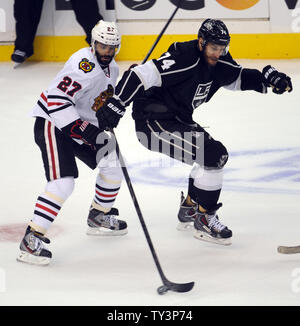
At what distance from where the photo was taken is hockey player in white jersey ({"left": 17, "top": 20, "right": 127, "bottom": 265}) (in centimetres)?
418

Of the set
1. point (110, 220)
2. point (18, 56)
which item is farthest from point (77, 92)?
point (18, 56)

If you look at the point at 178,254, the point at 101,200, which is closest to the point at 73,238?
the point at 101,200

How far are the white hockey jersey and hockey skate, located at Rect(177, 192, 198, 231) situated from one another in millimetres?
698

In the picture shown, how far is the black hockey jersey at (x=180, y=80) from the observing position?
14.0 ft

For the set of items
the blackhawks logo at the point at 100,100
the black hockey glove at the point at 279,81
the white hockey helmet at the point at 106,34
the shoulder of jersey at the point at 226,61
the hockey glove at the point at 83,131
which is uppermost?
the white hockey helmet at the point at 106,34

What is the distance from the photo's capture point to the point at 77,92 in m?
4.24

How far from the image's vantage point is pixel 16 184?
5.40 m

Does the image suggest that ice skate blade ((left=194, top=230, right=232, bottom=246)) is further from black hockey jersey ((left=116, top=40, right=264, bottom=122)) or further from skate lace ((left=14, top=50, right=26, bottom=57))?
skate lace ((left=14, top=50, right=26, bottom=57))

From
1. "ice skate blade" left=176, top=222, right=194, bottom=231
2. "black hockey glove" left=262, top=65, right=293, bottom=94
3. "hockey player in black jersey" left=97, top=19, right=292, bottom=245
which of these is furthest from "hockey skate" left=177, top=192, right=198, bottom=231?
"black hockey glove" left=262, top=65, right=293, bottom=94

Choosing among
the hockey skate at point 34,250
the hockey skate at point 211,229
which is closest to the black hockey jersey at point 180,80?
the hockey skate at point 211,229

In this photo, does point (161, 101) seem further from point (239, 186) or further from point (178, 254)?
point (239, 186)

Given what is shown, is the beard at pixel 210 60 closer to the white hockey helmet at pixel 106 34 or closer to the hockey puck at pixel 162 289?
the white hockey helmet at pixel 106 34

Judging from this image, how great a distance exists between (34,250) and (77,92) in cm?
71

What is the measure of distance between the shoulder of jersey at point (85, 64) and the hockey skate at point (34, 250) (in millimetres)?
725
